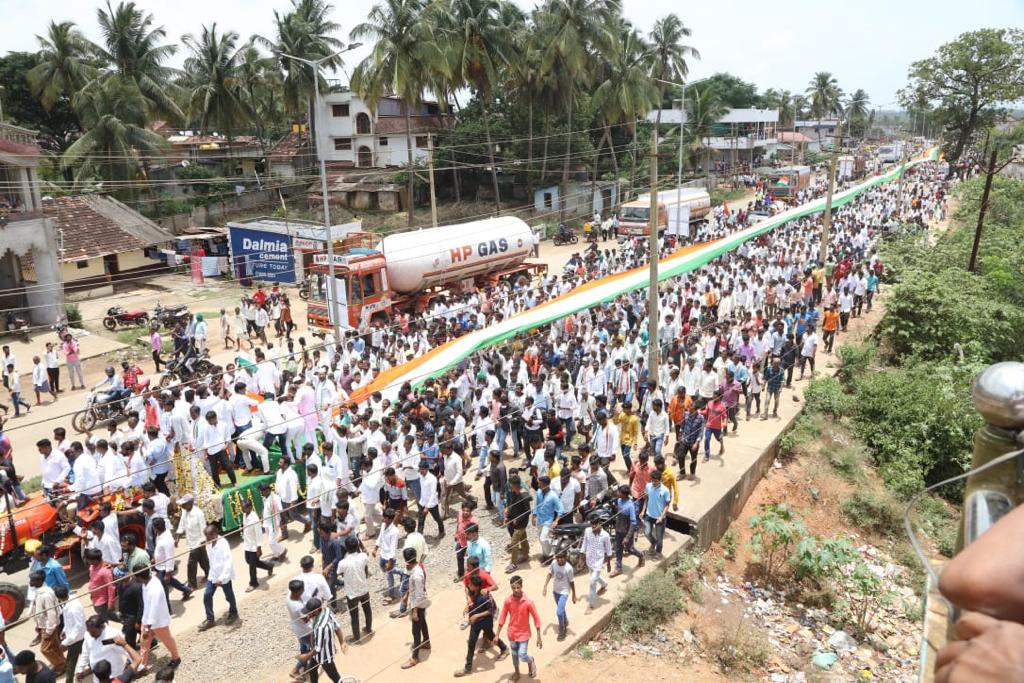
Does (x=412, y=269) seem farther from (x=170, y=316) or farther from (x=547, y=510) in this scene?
(x=547, y=510)

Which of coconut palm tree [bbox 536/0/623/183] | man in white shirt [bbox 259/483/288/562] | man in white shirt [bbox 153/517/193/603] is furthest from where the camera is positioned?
coconut palm tree [bbox 536/0/623/183]

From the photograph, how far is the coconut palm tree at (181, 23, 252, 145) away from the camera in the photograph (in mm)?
42312

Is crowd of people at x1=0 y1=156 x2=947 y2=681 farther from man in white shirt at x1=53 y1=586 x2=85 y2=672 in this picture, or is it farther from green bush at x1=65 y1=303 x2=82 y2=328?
green bush at x1=65 y1=303 x2=82 y2=328

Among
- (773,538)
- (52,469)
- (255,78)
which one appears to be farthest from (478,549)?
(255,78)

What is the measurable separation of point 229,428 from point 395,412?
8.68 ft

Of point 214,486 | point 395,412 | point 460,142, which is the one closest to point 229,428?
point 214,486

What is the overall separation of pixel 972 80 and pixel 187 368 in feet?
172

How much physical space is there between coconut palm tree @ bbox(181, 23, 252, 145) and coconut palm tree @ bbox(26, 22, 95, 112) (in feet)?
19.6

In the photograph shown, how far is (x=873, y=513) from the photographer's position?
12.6 meters

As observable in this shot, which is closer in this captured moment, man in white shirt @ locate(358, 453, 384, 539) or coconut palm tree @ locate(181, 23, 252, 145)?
man in white shirt @ locate(358, 453, 384, 539)

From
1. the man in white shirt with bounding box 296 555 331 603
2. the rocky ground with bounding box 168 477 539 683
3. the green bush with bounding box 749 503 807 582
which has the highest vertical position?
the man in white shirt with bounding box 296 555 331 603

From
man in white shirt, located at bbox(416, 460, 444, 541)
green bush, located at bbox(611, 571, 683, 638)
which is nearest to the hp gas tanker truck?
man in white shirt, located at bbox(416, 460, 444, 541)

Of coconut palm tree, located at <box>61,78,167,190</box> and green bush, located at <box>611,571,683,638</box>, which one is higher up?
coconut palm tree, located at <box>61,78,167,190</box>

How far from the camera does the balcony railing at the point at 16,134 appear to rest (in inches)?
883
